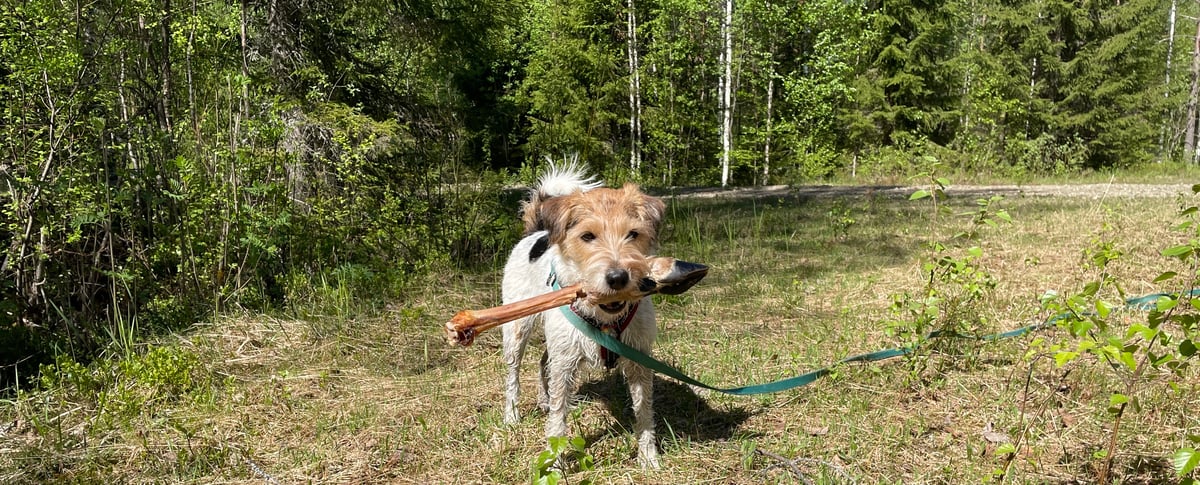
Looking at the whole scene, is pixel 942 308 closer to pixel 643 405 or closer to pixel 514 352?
pixel 643 405

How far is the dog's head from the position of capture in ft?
10.3

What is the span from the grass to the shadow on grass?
20mm

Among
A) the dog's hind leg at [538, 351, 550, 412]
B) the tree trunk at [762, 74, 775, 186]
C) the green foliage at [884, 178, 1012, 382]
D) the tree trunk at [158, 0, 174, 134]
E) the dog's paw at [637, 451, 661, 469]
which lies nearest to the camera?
the dog's paw at [637, 451, 661, 469]

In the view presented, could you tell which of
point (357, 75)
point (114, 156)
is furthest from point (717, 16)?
point (114, 156)

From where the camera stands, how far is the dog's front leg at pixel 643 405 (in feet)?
12.0

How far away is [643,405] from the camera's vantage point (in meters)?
3.68

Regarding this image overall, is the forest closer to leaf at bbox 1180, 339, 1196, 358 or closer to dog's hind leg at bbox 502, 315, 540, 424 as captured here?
leaf at bbox 1180, 339, 1196, 358

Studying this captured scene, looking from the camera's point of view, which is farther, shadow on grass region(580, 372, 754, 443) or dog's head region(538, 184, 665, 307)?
shadow on grass region(580, 372, 754, 443)

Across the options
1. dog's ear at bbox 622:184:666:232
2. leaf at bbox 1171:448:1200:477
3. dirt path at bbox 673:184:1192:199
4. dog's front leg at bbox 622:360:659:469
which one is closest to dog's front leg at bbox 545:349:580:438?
dog's front leg at bbox 622:360:659:469

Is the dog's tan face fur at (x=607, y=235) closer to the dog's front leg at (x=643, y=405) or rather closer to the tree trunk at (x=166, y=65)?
the dog's front leg at (x=643, y=405)

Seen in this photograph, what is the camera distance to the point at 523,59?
30000 millimetres

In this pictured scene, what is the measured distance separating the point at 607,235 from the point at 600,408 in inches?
61.1

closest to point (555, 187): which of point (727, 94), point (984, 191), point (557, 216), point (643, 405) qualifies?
point (557, 216)

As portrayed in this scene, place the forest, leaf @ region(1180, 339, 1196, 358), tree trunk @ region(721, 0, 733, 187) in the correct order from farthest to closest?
tree trunk @ region(721, 0, 733, 187) → the forest → leaf @ region(1180, 339, 1196, 358)
